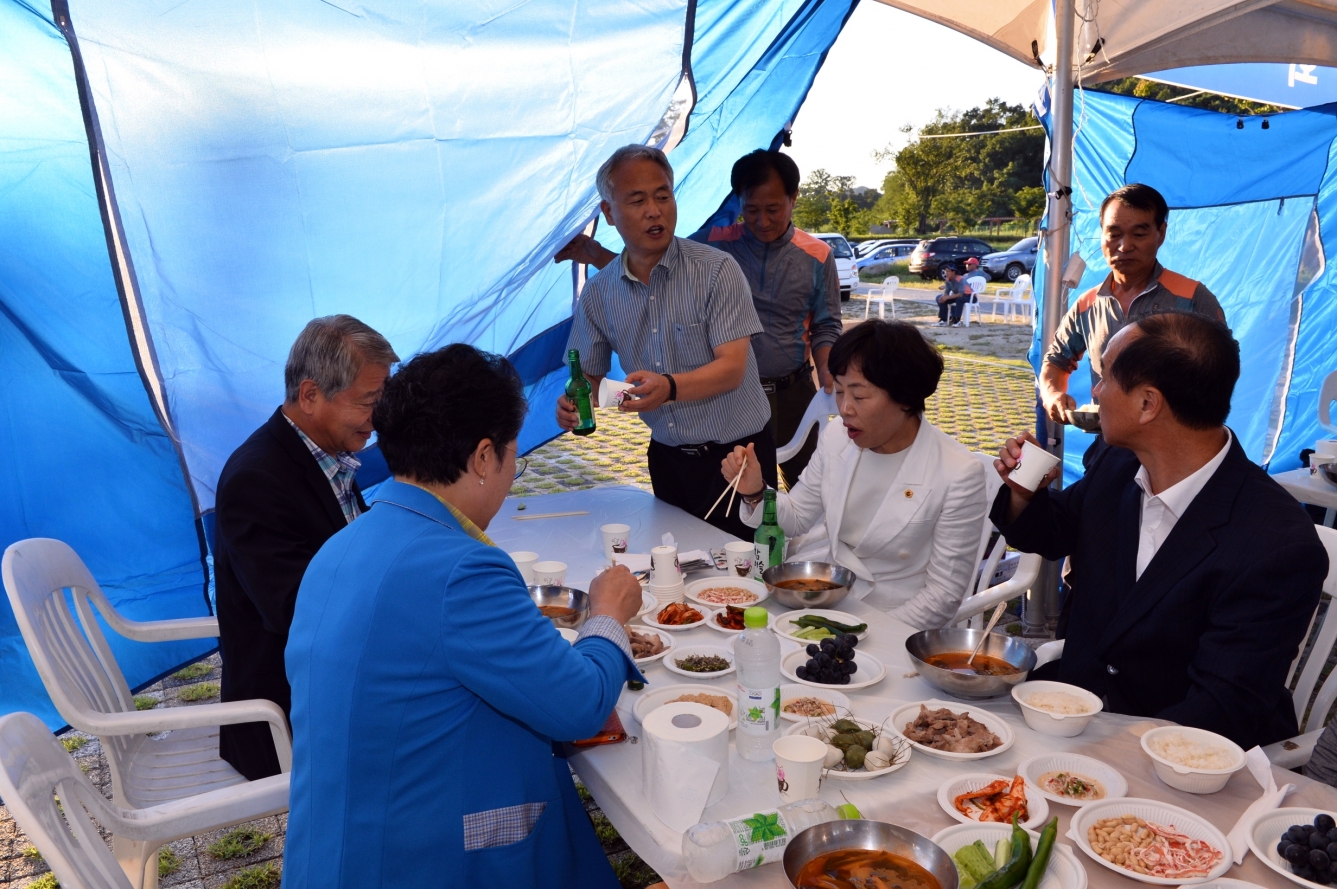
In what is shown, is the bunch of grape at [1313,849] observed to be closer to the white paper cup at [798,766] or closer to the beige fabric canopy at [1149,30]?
the white paper cup at [798,766]

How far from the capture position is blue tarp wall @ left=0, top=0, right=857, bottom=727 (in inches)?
112

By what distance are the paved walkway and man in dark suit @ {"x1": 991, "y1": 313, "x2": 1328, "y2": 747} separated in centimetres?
160

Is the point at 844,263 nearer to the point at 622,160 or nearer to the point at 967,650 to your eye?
the point at 622,160

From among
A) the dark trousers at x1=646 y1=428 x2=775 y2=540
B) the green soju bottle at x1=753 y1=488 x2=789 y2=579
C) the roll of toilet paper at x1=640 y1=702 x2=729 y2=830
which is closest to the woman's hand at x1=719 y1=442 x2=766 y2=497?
the green soju bottle at x1=753 y1=488 x2=789 y2=579

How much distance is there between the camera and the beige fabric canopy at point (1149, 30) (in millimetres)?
4375

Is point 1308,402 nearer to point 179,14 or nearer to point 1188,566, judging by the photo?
point 1188,566

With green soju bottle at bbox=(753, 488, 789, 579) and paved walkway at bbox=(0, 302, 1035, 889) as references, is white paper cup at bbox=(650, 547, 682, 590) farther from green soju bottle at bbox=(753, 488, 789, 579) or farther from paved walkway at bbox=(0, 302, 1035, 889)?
paved walkway at bbox=(0, 302, 1035, 889)

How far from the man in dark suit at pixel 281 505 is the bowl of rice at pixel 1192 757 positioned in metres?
1.99

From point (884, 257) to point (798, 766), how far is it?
1193 inches

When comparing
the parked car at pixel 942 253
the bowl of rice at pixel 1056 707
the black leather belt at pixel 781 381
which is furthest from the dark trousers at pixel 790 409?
the parked car at pixel 942 253

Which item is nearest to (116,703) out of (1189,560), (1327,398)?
(1189,560)

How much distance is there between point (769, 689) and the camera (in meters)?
1.82

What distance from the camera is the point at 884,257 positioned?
3038 cm

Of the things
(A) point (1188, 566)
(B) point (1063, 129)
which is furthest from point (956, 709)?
(B) point (1063, 129)
